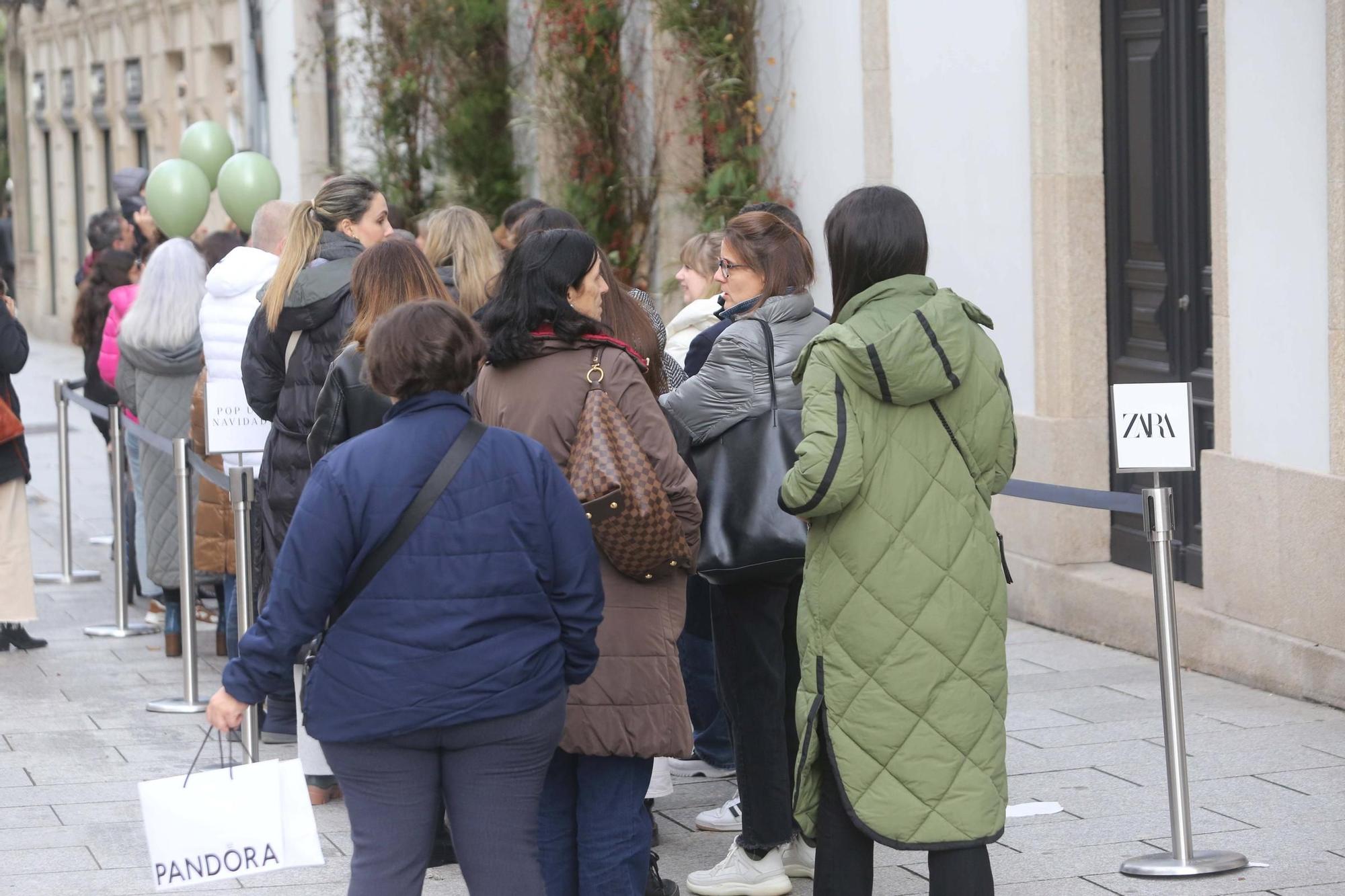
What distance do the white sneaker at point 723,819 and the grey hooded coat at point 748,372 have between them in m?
1.30

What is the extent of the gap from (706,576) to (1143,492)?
1.13 meters

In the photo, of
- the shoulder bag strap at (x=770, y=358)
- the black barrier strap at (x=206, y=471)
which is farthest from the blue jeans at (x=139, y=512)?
the shoulder bag strap at (x=770, y=358)

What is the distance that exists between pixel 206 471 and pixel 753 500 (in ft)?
9.87

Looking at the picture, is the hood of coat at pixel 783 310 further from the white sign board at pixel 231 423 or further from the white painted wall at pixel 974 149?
the white painted wall at pixel 974 149

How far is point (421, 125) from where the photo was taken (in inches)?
607

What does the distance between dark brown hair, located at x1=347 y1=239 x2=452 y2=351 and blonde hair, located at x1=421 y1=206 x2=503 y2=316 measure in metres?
0.83

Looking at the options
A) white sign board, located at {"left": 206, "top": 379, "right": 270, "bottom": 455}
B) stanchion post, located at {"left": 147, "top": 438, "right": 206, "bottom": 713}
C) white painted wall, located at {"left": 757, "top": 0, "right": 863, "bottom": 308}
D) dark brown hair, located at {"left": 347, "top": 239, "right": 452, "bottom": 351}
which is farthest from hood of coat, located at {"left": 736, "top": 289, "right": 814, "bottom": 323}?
white painted wall, located at {"left": 757, "top": 0, "right": 863, "bottom": 308}

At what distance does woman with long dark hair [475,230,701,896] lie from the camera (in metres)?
4.38

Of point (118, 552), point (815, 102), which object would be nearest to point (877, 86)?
point (815, 102)

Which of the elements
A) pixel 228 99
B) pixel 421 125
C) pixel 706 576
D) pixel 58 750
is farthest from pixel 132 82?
pixel 706 576

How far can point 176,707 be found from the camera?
744 centimetres

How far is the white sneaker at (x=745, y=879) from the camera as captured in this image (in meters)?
5.02

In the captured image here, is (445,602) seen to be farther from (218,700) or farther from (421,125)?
(421,125)

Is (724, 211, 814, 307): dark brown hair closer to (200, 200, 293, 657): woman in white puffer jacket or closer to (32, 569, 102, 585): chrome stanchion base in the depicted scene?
(200, 200, 293, 657): woman in white puffer jacket
